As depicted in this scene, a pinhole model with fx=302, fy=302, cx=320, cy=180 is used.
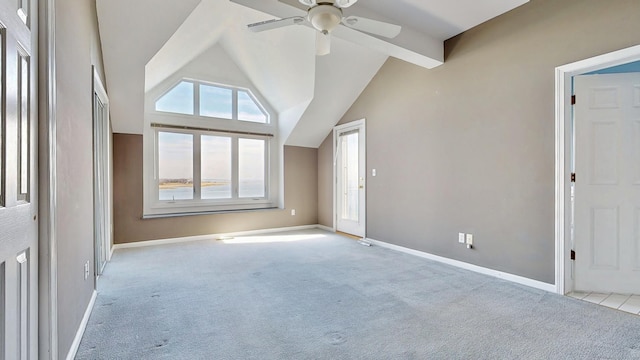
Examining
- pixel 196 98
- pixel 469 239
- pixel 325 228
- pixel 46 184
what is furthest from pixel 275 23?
pixel 325 228

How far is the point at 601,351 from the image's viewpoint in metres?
1.84

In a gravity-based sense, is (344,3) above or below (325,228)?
above

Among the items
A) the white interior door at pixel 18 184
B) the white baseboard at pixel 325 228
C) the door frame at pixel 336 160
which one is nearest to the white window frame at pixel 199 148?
the white baseboard at pixel 325 228

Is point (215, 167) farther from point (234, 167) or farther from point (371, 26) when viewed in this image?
point (371, 26)

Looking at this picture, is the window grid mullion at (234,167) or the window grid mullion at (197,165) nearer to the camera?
the window grid mullion at (197,165)

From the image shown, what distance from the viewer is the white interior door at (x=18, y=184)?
3.17 feet

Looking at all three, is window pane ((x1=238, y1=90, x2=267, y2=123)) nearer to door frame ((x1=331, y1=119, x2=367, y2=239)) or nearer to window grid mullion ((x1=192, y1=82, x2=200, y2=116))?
window grid mullion ((x1=192, y1=82, x2=200, y2=116))

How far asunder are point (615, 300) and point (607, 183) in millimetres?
1021

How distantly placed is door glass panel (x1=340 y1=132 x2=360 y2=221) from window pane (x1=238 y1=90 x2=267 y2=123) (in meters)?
1.68

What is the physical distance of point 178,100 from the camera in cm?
510

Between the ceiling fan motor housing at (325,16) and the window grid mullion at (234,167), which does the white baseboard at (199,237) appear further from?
the ceiling fan motor housing at (325,16)

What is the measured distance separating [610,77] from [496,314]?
2396mm

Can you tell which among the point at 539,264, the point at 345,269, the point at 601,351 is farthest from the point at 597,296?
the point at 345,269

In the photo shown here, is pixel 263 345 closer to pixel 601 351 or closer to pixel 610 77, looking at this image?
pixel 601 351
